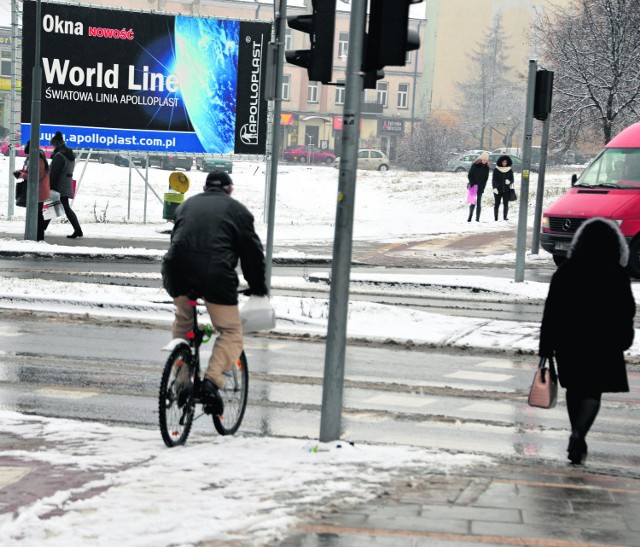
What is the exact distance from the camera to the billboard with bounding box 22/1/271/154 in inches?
1191

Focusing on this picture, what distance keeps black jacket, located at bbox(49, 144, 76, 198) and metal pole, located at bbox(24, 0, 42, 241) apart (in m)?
1.13

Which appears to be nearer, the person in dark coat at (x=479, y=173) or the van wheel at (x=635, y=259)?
the van wheel at (x=635, y=259)

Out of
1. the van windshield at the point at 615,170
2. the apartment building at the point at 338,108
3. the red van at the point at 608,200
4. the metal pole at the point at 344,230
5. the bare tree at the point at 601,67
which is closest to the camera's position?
the metal pole at the point at 344,230

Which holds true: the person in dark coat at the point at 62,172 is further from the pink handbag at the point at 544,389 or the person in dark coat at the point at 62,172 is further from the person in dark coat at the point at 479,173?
the pink handbag at the point at 544,389

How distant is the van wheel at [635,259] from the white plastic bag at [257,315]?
14.0 m

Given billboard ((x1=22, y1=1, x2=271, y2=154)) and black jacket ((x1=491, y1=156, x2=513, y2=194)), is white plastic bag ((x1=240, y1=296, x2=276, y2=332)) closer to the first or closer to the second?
billboard ((x1=22, y1=1, x2=271, y2=154))

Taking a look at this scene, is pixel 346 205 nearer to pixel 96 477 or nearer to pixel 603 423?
pixel 96 477

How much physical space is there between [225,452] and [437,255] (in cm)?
1827

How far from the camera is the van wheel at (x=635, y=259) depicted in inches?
811

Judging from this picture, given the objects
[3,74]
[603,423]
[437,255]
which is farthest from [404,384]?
[3,74]

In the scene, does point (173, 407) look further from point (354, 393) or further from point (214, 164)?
point (214, 164)

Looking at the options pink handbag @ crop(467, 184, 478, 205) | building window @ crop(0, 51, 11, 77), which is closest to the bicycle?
pink handbag @ crop(467, 184, 478, 205)

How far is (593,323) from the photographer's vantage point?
292 inches

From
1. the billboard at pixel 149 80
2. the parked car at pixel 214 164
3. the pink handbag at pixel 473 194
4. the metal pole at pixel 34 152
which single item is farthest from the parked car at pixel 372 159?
the metal pole at pixel 34 152
